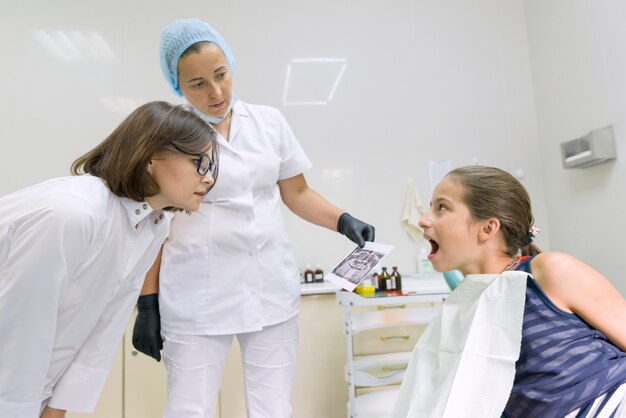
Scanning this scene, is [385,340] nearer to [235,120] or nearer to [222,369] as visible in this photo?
[222,369]

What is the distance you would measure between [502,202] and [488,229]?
0.07 m

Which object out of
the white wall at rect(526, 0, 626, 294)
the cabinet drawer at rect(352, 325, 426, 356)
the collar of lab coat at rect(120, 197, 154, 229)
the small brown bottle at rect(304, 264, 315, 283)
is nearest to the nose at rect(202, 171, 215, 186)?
the collar of lab coat at rect(120, 197, 154, 229)

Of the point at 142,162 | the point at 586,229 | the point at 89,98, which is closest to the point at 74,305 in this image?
the point at 142,162

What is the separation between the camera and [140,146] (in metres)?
0.83

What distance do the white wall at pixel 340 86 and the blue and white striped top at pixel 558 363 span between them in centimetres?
153

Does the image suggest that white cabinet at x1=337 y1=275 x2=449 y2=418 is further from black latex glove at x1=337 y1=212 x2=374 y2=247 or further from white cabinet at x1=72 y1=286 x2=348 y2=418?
black latex glove at x1=337 y1=212 x2=374 y2=247

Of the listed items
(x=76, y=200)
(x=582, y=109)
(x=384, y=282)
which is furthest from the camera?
(x=582, y=109)

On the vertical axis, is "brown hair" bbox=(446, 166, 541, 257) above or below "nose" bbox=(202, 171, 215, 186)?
below

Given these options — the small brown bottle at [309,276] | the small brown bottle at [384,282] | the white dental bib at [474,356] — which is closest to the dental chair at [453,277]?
the white dental bib at [474,356]

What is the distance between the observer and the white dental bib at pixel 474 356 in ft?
2.53

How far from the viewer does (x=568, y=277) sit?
0.78 meters

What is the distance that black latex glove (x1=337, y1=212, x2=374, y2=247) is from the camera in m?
1.23

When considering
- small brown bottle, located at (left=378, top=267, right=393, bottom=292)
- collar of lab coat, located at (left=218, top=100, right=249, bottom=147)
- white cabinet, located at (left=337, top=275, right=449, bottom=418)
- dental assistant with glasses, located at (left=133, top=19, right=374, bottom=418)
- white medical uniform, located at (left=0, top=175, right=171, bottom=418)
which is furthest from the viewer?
small brown bottle, located at (left=378, top=267, right=393, bottom=292)

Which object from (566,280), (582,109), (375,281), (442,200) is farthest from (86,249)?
(582,109)
